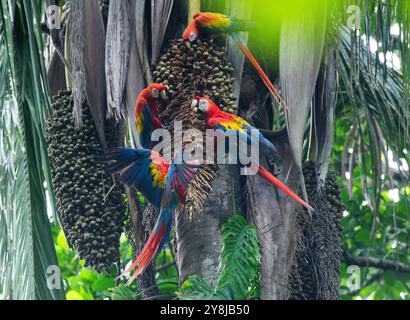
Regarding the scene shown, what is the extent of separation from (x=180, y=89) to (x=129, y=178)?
419mm

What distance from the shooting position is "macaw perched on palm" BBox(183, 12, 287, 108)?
3186 mm

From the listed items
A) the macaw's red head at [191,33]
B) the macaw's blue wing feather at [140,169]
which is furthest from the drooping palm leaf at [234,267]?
the macaw's red head at [191,33]

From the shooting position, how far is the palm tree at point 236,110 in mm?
3002

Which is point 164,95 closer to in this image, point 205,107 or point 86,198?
point 205,107

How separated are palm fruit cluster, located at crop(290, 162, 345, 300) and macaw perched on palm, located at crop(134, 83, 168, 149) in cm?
75

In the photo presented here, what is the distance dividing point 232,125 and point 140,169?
1.32 ft

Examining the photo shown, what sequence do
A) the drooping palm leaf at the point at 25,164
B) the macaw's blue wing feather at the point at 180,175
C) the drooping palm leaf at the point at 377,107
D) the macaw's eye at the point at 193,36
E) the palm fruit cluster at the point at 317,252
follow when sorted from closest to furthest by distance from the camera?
1. the drooping palm leaf at the point at 25,164
2. the macaw's blue wing feather at the point at 180,175
3. the macaw's eye at the point at 193,36
4. the palm fruit cluster at the point at 317,252
5. the drooping palm leaf at the point at 377,107

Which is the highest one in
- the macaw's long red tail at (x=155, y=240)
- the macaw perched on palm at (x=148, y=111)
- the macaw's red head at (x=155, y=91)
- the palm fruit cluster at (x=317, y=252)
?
the macaw's red head at (x=155, y=91)

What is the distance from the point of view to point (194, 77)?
10.6 ft

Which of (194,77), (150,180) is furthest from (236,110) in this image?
(150,180)

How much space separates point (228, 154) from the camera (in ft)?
10.8

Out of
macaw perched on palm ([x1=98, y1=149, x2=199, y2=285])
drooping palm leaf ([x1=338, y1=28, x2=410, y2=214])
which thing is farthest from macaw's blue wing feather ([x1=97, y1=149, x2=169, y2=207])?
drooping palm leaf ([x1=338, y1=28, x2=410, y2=214])

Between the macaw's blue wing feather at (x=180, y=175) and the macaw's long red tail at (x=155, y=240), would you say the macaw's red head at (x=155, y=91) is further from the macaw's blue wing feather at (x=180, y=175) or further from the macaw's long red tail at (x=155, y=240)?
the macaw's long red tail at (x=155, y=240)

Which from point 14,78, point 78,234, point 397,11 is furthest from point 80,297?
point 397,11
